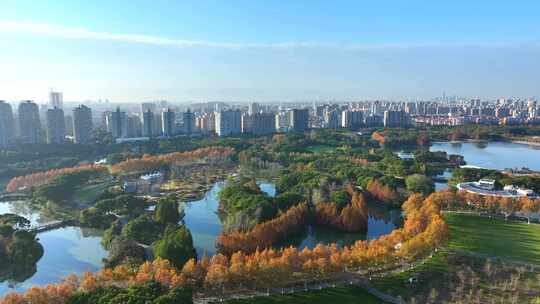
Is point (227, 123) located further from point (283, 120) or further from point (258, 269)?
point (258, 269)

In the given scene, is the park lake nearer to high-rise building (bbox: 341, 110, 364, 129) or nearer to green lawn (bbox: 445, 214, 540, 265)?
green lawn (bbox: 445, 214, 540, 265)

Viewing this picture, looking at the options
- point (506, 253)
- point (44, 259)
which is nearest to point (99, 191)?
point (44, 259)

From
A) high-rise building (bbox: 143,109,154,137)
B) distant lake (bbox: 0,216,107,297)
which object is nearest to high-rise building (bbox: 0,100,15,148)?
high-rise building (bbox: 143,109,154,137)

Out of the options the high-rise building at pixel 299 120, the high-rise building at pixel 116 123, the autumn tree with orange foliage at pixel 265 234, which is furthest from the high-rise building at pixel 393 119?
the autumn tree with orange foliage at pixel 265 234

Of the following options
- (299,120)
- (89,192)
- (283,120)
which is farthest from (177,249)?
(283,120)

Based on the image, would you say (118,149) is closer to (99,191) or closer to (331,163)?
(99,191)

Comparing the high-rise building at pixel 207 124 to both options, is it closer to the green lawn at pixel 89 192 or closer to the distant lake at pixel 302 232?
the green lawn at pixel 89 192
